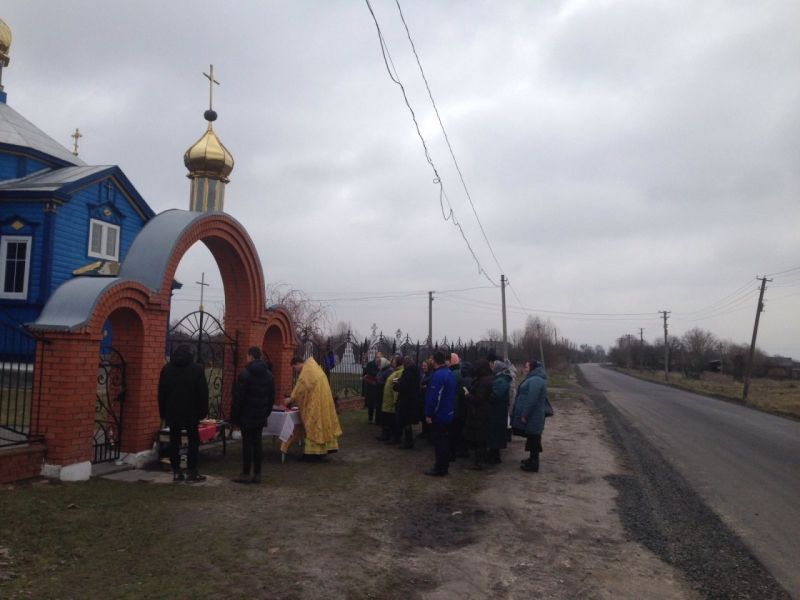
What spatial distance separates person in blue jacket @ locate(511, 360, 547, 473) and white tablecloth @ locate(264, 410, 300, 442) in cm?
320

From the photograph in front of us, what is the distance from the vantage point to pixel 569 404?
72.8 ft

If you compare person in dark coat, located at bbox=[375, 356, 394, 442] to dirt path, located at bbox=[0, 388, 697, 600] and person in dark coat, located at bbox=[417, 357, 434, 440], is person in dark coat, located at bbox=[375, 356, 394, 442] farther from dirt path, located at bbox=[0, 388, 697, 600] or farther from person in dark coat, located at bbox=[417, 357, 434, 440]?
dirt path, located at bbox=[0, 388, 697, 600]

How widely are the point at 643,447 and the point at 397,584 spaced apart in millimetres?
9004

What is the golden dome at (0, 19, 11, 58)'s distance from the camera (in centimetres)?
1980

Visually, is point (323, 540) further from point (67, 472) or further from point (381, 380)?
point (381, 380)

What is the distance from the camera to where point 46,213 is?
1700 centimetres

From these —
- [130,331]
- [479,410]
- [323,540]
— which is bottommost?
[323,540]

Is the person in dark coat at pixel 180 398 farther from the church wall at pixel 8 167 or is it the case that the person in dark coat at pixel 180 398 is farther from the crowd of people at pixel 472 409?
the church wall at pixel 8 167

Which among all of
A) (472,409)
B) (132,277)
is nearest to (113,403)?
(132,277)

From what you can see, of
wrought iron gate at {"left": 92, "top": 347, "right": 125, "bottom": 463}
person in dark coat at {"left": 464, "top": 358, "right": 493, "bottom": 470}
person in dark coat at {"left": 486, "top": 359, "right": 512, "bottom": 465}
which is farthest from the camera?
person in dark coat at {"left": 486, "top": 359, "right": 512, "bottom": 465}

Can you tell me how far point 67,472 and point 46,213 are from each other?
1292 centimetres

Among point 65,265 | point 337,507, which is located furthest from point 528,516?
point 65,265

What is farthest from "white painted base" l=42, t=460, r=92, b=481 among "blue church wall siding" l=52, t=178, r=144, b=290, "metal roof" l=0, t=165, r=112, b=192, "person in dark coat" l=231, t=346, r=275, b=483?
"metal roof" l=0, t=165, r=112, b=192

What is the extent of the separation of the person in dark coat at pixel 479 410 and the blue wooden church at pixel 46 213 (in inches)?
480
